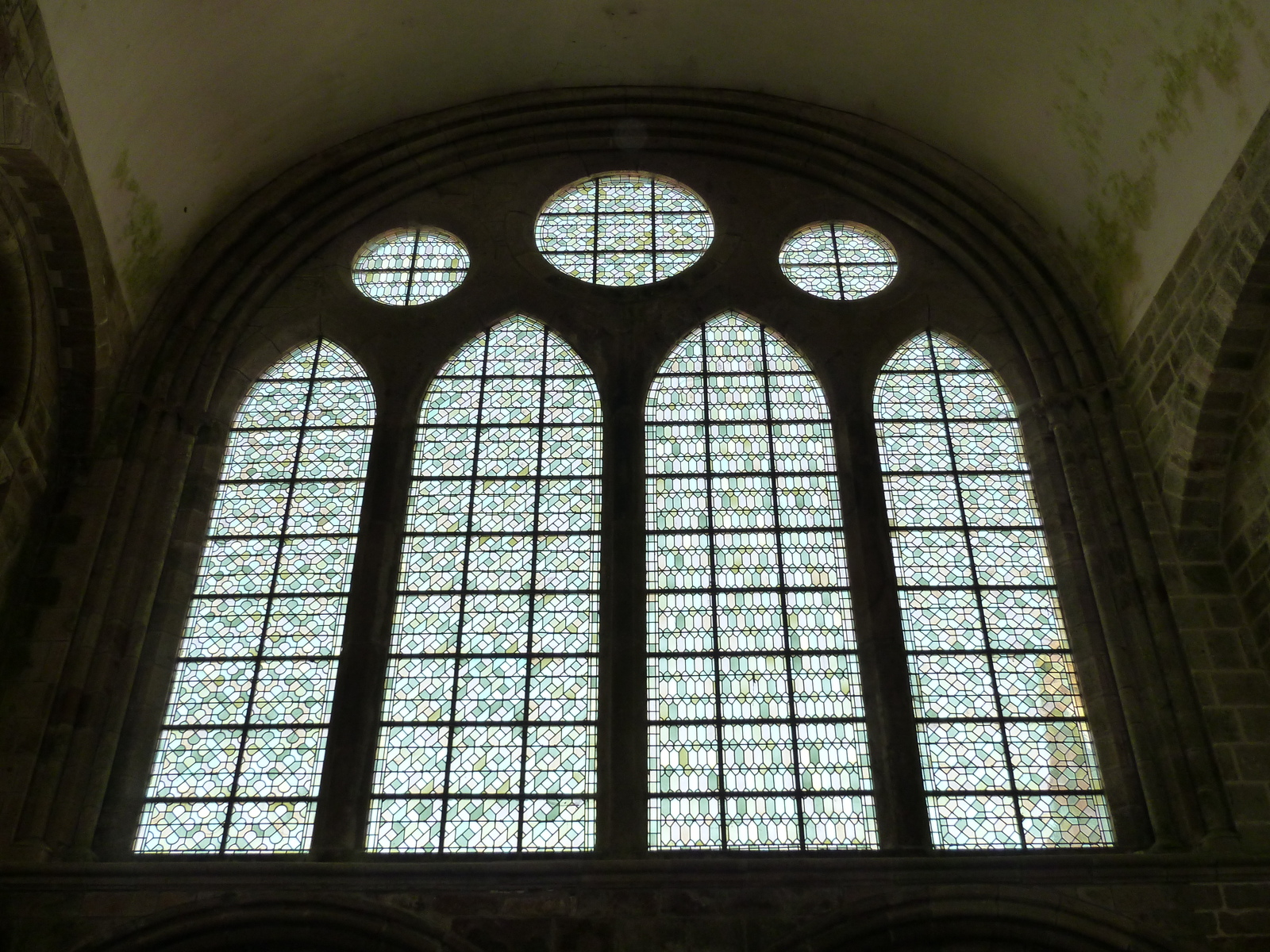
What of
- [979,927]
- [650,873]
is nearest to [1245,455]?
[979,927]

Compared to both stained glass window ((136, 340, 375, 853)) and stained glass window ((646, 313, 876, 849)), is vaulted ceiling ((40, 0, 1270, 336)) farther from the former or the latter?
stained glass window ((646, 313, 876, 849))

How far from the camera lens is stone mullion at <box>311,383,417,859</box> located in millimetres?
8727

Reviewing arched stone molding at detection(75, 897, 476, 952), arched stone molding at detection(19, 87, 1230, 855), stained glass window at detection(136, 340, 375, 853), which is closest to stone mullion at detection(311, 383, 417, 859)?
stained glass window at detection(136, 340, 375, 853)

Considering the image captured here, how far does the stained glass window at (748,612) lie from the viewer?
8.71 meters

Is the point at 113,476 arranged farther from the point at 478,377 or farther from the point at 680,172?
the point at 680,172

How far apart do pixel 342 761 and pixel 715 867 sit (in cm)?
259

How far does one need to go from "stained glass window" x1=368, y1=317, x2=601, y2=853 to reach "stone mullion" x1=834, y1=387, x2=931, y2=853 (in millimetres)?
1880

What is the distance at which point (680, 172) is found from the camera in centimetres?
1260

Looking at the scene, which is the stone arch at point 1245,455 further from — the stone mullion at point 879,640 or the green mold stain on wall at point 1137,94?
the stone mullion at point 879,640

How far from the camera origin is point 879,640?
369 inches

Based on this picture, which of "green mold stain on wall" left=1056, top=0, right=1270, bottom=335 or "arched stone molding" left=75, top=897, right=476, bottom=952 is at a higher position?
"green mold stain on wall" left=1056, top=0, right=1270, bottom=335

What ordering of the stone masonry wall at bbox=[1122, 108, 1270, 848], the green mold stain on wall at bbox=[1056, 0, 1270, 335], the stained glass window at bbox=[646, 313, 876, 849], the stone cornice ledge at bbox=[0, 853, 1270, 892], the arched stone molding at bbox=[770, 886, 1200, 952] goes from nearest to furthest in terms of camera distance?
the arched stone molding at bbox=[770, 886, 1200, 952] < the stone cornice ledge at bbox=[0, 853, 1270, 892] < the stone masonry wall at bbox=[1122, 108, 1270, 848] < the stained glass window at bbox=[646, 313, 876, 849] < the green mold stain on wall at bbox=[1056, 0, 1270, 335]

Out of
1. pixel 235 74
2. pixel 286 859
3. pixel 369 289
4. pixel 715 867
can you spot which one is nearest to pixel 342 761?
pixel 286 859

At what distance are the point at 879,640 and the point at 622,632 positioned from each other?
70.4 inches
